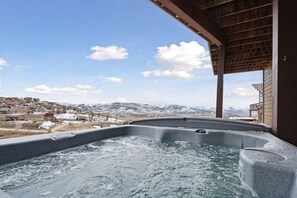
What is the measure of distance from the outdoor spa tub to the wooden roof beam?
1730 millimetres

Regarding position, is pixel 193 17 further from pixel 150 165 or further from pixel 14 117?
pixel 14 117

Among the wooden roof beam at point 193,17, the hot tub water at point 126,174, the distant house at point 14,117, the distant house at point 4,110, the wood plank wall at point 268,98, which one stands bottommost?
the hot tub water at point 126,174

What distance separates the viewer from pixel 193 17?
3104 mm

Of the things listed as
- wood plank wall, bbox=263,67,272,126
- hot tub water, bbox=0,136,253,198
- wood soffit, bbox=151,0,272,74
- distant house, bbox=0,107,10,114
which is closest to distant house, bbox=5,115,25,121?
distant house, bbox=0,107,10,114

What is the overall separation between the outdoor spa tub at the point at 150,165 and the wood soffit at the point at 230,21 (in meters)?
1.80

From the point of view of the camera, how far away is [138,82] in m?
8.87

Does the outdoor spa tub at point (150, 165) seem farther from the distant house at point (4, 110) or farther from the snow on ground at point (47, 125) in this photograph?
the distant house at point (4, 110)

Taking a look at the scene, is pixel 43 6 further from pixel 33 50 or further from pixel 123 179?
pixel 123 179

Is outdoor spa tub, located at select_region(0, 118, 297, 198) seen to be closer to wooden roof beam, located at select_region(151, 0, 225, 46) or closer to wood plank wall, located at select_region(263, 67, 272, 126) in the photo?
wooden roof beam, located at select_region(151, 0, 225, 46)

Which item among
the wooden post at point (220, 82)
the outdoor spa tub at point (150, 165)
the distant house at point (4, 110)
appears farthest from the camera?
the wooden post at point (220, 82)

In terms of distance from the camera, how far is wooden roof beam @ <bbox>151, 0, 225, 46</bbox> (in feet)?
8.73

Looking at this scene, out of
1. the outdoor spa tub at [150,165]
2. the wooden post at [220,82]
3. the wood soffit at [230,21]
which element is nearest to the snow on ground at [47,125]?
the outdoor spa tub at [150,165]

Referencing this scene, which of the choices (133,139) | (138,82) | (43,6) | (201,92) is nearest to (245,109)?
(201,92)

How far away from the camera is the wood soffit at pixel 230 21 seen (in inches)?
120
